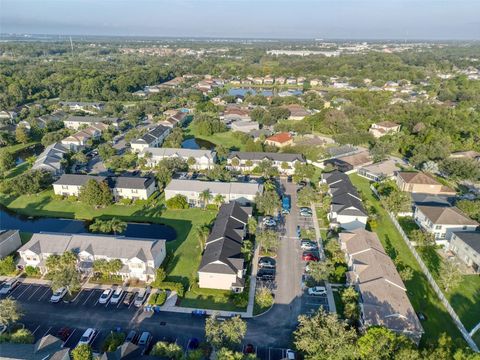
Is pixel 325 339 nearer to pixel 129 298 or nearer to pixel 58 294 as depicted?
pixel 129 298

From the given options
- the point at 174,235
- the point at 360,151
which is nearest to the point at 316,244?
the point at 174,235

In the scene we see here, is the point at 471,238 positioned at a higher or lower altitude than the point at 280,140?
higher

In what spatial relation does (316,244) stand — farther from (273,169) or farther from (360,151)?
(360,151)

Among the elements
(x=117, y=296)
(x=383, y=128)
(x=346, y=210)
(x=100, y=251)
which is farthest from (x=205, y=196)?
(x=383, y=128)

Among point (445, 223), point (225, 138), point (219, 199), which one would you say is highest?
point (445, 223)

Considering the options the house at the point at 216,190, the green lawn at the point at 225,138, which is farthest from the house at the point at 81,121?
the house at the point at 216,190

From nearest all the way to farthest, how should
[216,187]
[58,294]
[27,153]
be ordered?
[58,294] < [216,187] < [27,153]

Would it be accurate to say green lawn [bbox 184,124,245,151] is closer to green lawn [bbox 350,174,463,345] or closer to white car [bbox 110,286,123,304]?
green lawn [bbox 350,174,463,345]
